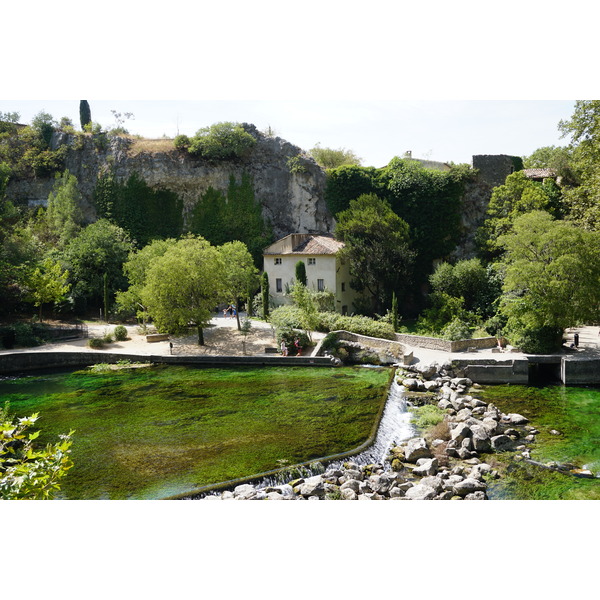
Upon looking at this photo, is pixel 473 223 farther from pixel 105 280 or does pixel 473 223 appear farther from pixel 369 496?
pixel 369 496

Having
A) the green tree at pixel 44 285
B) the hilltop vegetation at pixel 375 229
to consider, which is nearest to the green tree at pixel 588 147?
the hilltop vegetation at pixel 375 229

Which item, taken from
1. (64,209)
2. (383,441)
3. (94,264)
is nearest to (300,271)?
(94,264)

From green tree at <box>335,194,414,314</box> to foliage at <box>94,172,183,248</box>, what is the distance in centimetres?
1369

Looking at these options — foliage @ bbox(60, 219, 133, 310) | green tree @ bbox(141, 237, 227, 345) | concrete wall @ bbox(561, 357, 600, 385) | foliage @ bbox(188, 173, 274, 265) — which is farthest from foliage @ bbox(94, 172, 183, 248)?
concrete wall @ bbox(561, 357, 600, 385)

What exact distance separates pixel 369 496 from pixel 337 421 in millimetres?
4723

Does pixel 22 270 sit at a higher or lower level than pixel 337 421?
higher

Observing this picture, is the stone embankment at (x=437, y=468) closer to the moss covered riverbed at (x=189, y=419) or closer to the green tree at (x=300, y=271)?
the moss covered riverbed at (x=189, y=419)

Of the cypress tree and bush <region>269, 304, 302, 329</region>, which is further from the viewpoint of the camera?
the cypress tree

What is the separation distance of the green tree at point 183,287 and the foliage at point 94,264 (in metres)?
7.32

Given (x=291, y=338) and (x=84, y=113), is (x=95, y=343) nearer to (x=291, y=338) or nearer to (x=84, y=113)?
(x=291, y=338)

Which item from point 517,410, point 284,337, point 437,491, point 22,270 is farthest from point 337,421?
point 22,270

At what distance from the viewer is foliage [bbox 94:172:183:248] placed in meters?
38.1

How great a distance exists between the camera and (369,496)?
36.0ft

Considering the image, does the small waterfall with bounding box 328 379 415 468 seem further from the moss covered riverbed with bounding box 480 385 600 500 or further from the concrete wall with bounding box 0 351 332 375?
the concrete wall with bounding box 0 351 332 375
